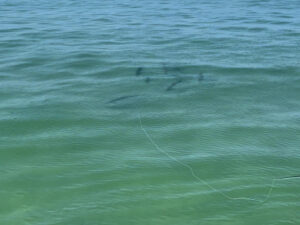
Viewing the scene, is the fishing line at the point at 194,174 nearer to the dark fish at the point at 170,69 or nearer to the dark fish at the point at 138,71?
the dark fish at the point at 138,71

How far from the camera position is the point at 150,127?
845 cm

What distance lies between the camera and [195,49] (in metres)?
13.4

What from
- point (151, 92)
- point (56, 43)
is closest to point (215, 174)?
point (151, 92)

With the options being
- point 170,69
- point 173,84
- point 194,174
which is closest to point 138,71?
point 170,69

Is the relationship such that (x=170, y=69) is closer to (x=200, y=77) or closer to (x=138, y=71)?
(x=138, y=71)

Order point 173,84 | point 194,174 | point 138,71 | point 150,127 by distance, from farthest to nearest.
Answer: point 138,71 < point 173,84 < point 150,127 < point 194,174

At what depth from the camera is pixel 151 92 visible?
1008 centimetres

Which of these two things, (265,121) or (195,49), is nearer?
(265,121)

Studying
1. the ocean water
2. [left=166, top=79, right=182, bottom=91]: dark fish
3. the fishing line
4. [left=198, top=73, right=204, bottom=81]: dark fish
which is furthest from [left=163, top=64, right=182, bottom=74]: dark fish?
the fishing line

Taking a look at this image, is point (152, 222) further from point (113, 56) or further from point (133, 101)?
point (113, 56)

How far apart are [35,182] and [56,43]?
8.16 m

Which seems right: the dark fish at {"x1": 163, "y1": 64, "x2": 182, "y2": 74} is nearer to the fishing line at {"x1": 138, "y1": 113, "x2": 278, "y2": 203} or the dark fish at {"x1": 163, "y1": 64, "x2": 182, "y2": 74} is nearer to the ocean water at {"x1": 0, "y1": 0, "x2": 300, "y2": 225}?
the ocean water at {"x1": 0, "y1": 0, "x2": 300, "y2": 225}

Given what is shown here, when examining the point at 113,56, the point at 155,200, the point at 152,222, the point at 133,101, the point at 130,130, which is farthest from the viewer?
the point at 113,56

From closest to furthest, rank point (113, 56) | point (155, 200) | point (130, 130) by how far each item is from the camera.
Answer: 1. point (155, 200)
2. point (130, 130)
3. point (113, 56)
